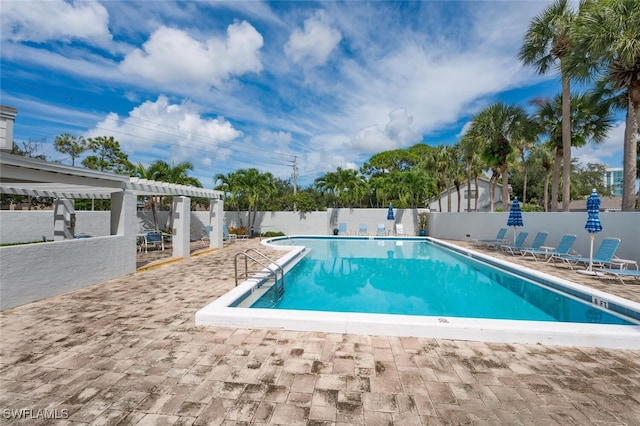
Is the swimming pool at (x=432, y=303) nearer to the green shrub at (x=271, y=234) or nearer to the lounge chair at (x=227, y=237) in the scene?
the lounge chair at (x=227, y=237)

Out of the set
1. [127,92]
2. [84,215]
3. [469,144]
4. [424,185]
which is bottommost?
[84,215]

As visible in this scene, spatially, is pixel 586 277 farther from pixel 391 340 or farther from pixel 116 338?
pixel 116 338

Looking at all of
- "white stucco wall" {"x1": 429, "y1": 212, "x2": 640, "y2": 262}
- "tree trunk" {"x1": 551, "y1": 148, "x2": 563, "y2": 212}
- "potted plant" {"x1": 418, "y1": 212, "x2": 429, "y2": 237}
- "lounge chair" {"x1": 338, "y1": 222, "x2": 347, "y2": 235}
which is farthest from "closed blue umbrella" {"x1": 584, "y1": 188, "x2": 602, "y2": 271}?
"lounge chair" {"x1": 338, "y1": 222, "x2": 347, "y2": 235}

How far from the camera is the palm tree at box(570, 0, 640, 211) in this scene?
9258 millimetres

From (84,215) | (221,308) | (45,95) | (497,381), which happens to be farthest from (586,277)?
(45,95)

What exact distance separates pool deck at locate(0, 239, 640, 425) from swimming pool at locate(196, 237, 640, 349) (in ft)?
0.65

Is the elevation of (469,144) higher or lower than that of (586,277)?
higher

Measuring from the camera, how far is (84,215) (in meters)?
14.1

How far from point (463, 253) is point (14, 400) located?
46.6 feet

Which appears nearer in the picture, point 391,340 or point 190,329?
point 391,340

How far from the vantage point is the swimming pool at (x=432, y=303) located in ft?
13.7

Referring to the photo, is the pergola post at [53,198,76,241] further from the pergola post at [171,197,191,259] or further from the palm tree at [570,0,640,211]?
the palm tree at [570,0,640,211]

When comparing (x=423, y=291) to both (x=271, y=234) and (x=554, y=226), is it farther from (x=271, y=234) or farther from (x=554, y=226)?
(x=271, y=234)

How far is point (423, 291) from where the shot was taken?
8250mm
